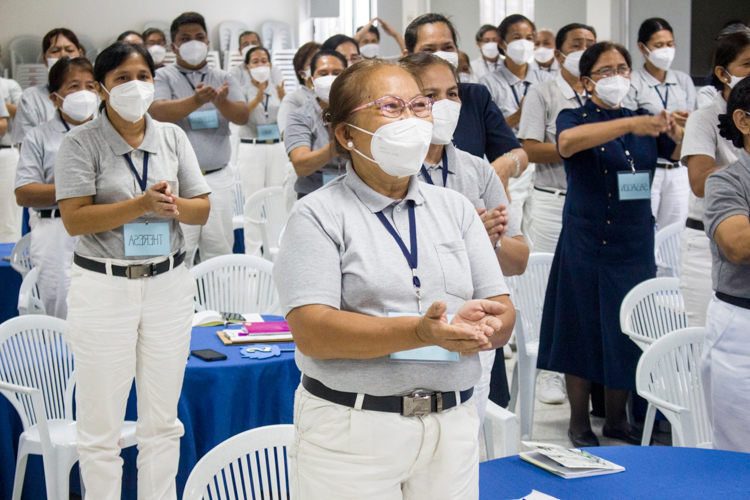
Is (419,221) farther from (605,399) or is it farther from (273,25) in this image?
(273,25)

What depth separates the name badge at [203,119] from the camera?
4.95 m

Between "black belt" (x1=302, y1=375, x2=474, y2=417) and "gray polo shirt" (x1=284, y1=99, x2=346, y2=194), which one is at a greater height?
"gray polo shirt" (x1=284, y1=99, x2=346, y2=194)

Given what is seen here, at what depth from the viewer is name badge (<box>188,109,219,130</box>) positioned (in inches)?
195

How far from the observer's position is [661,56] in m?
5.32

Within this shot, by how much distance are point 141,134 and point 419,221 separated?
5.33 feet

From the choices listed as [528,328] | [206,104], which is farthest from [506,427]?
[206,104]

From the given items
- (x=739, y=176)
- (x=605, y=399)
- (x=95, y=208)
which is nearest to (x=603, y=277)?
(x=605, y=399)

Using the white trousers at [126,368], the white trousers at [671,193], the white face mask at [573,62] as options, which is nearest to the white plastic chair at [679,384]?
the white trousers at [126,368]

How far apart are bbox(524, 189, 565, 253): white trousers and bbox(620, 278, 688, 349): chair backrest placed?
1.20m

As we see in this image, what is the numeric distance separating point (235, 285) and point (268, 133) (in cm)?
365

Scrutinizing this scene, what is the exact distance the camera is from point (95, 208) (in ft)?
8.56

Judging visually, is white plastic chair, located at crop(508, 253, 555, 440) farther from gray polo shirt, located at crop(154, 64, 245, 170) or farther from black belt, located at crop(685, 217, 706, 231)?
gray polo shirt, located at crop(154, 64, 245, 170)

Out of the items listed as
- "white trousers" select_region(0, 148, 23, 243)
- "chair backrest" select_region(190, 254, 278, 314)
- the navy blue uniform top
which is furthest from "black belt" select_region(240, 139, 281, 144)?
the navy blue uniform top

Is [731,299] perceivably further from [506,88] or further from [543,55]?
[543,55]
